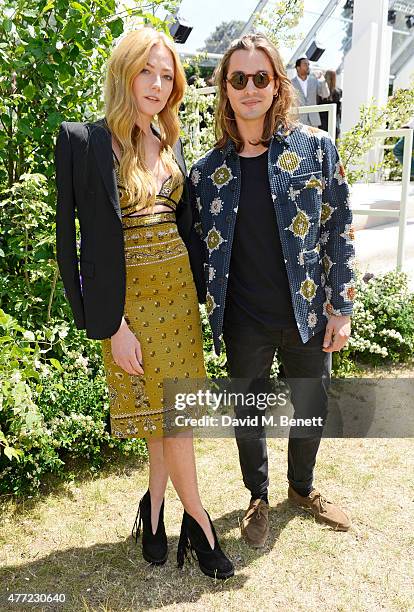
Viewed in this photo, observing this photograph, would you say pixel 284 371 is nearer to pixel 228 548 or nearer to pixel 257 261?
pixel 257 261

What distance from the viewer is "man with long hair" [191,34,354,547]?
7.27 ft

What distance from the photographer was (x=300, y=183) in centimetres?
222

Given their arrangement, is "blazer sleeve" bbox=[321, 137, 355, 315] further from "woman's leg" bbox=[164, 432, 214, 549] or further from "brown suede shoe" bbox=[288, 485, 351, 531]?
"brown suede shoe" bbox=[288, 485, 351, 531]

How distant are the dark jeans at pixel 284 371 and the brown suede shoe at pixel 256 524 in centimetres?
5

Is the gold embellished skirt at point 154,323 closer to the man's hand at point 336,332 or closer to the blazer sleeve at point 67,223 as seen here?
the blazer sleeve at point 67,223

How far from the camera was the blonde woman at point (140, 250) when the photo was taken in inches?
78.8

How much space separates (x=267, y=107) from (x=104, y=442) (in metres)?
2.00

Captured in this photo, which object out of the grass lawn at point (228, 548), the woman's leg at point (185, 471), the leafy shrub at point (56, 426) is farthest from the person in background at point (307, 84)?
the woman's leg at point (185, 471)

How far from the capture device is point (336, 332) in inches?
94.1

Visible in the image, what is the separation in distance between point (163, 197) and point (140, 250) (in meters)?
0.21

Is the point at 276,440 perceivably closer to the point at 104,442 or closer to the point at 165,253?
the point at 104,442

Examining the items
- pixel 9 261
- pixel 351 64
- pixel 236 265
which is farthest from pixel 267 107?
pixel 351 64

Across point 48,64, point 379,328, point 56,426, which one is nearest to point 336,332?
point 56,426

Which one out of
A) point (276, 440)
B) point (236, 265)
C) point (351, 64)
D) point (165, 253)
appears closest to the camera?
point (165, 253)
